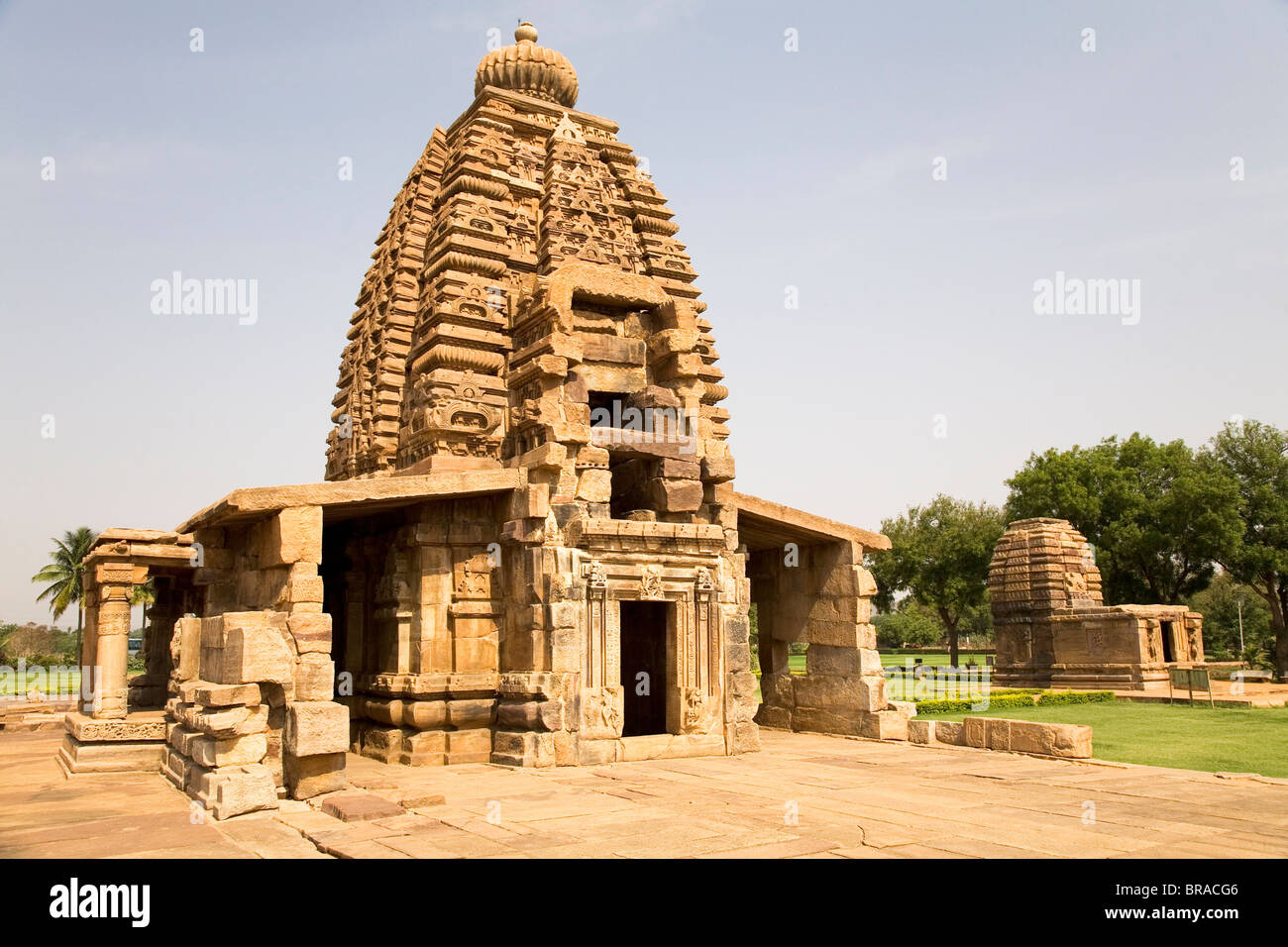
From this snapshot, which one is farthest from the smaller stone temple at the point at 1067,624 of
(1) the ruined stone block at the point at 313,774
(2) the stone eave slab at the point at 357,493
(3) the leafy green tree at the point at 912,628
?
(3) the leafy green tree at the point at 912,628

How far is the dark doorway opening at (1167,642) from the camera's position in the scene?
1302 inches

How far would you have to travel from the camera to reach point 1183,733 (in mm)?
19297

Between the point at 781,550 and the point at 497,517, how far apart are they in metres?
5.62

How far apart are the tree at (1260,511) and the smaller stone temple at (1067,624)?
10.8 metres

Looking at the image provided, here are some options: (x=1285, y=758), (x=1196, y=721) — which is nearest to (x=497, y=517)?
(x=1285, y=758)

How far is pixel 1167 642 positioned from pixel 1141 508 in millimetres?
13067

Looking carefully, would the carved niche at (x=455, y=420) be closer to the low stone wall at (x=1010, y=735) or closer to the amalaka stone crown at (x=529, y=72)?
the amalaka stone crown at (x=529, y=72)

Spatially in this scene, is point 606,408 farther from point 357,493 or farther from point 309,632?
point 309,632

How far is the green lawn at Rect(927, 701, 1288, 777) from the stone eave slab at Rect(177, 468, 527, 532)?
406 inches

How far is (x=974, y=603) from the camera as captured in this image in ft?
168

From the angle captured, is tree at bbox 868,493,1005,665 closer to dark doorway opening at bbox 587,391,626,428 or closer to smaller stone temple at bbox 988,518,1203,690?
smaller stone temple at bbox 988,518,1203,690
